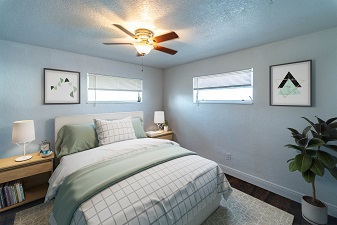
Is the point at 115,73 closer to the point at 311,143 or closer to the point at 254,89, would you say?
the point at 254,89

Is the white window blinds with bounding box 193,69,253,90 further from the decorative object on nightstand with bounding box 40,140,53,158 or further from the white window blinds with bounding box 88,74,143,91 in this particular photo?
the decorative object on nightstand with bounding box 40,140,53,158

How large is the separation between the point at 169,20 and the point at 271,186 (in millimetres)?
2846

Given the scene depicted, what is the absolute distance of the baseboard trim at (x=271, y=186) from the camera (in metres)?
1.90

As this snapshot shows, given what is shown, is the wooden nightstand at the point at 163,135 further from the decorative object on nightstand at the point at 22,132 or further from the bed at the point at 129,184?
the decorative object on nightstand at the point at 22,132

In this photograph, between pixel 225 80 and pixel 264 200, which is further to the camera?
pixel 225 80

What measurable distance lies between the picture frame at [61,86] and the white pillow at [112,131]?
749 mm

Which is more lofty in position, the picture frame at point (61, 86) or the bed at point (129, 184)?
the picture frame at point (61, 86)

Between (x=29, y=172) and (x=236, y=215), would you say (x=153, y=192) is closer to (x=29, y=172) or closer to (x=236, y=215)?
(x=236, y=215)

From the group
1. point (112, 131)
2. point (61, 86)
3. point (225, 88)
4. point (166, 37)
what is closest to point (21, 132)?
point (61, 86)

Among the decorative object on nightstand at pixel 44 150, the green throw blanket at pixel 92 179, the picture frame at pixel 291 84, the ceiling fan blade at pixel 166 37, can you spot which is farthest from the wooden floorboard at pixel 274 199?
the decorative object on nightstand at pixel 44 150

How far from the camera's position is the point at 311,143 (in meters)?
1.69

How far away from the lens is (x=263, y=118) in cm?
246

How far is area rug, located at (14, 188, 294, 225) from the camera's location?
181 centimetres

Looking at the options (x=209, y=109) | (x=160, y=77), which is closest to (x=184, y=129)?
(x=209, y=109)
